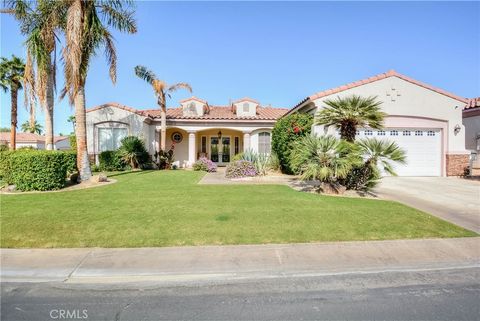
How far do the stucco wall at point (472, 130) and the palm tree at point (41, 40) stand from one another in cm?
2217

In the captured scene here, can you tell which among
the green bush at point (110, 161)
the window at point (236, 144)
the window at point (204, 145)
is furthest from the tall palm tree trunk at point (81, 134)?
the window at point (236, 144)

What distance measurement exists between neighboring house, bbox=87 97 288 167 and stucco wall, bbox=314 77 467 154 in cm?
804

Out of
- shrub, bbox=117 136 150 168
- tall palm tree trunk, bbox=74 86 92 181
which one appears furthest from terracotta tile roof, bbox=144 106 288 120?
tall palm tree trunk, bbox=74 86 92 181

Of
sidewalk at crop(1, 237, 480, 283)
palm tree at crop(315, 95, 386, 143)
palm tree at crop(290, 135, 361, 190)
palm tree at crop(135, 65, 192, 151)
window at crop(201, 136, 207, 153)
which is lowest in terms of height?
sidewalk at crop(1, 237, 480, 283)

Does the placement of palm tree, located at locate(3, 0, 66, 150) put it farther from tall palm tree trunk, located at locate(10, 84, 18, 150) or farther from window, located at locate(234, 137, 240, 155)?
window, located at locate(234, 137, 240, 155)

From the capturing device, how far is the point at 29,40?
12180 mm

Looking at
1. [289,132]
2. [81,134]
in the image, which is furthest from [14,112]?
[289,132]

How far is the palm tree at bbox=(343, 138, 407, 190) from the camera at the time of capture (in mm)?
9469

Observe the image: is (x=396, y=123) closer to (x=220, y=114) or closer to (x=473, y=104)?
(x=473, y=104)

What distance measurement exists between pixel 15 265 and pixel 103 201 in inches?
155

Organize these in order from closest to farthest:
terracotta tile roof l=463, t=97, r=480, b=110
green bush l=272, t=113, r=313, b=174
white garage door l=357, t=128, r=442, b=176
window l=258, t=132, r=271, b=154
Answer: green bush l=272, t=113, r=313, b=174 → white garage door l=357, t=128, r=442, b=176 → terracotta tile roof l=463, t=97, r=480, b=110 → window l=258, t=132, r=271, b=154

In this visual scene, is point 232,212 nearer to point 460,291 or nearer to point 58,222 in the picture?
point 58,222

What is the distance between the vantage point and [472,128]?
17.8m

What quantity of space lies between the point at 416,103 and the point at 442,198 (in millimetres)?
7536
